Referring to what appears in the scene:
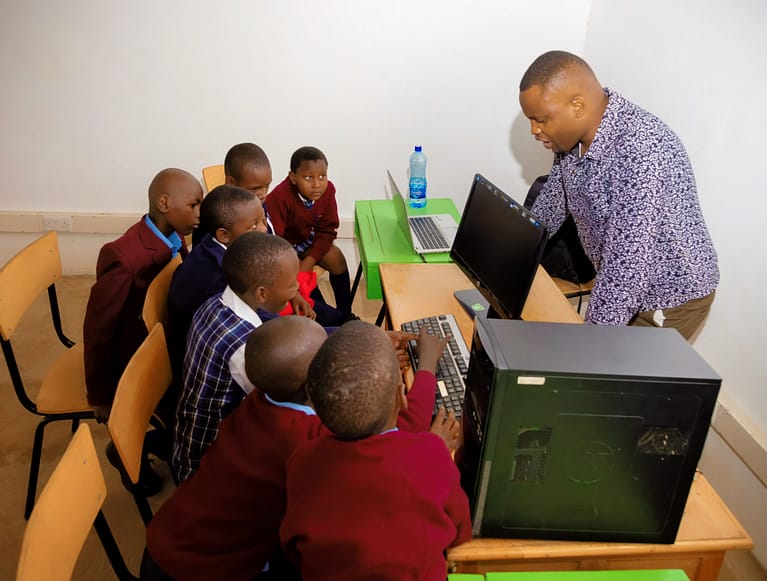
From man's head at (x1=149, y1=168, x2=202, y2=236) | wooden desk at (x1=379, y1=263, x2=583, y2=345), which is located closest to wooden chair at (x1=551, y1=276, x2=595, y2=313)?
wooden desk at (x1=379, y1=263, x2=583, y2=345)

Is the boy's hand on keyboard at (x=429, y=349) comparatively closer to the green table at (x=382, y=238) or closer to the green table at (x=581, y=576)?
the green table at (x=581, y=576)

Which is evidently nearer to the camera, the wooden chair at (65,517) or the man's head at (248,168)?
the wooden chair at (65,517)

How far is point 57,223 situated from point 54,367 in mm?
1737

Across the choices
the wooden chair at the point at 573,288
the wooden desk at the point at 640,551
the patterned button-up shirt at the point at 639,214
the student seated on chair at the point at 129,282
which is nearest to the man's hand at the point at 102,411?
the student seated on chair at the point at 129,282

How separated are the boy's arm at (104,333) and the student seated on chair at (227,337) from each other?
385 millimetres

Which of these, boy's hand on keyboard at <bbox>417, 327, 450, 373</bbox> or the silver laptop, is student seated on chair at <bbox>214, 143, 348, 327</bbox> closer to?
the silver laptop

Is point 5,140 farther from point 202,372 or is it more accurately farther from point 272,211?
point 202,372

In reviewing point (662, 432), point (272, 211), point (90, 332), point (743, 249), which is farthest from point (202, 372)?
point (743, 249)

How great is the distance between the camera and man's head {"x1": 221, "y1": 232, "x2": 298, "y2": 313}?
169 cm

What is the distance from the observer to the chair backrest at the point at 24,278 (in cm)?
189

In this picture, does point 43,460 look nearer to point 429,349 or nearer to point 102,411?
point 102,411

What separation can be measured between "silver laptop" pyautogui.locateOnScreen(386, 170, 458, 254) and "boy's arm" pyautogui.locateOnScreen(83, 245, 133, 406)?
3.65ft

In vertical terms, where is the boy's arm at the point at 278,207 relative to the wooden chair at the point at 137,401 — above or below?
above

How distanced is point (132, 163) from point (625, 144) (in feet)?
8.88
